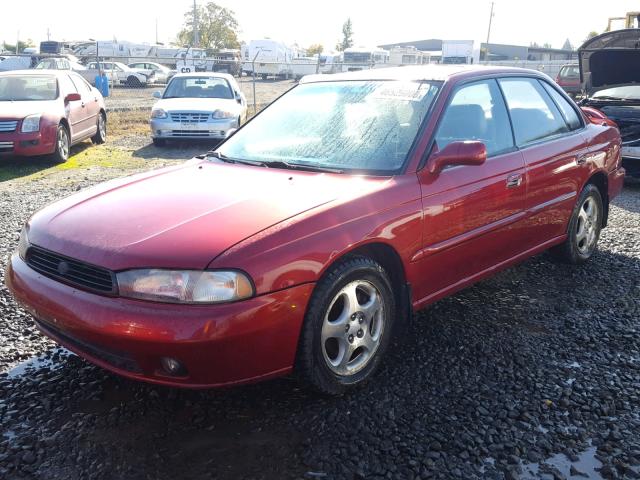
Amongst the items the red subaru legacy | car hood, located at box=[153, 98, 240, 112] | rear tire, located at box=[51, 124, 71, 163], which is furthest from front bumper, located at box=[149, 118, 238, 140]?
the red subaru legacy

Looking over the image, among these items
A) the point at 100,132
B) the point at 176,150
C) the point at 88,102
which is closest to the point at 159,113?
the point at 176,150

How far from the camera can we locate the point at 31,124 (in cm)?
885

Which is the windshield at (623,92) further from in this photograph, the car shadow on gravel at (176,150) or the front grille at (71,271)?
the front grille at (71,271)

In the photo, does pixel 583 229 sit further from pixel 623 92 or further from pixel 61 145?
pixel 61 145

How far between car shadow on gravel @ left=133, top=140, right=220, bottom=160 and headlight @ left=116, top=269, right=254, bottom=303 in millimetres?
8101

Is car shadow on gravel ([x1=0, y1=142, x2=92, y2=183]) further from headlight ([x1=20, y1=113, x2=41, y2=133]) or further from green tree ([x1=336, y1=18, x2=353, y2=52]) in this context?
green tree ([x1=336, y1=18, x2=353, y2=52])

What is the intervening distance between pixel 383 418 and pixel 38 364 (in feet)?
6.23

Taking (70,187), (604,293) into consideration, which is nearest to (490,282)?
(604,293)

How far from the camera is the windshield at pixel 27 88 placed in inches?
384

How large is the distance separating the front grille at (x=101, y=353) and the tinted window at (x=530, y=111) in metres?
2.82

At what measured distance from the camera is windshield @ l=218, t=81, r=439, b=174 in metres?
3.39

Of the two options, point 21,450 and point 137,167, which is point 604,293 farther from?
point 137,167

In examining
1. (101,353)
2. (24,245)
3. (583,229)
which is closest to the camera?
(101,353)

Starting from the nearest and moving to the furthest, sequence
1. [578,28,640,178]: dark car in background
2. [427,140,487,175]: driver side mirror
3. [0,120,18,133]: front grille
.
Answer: [427,140,487,175]: driver side mirror < [578,28,640,178]: dark car in background < [0,120,18,133]: front grille
